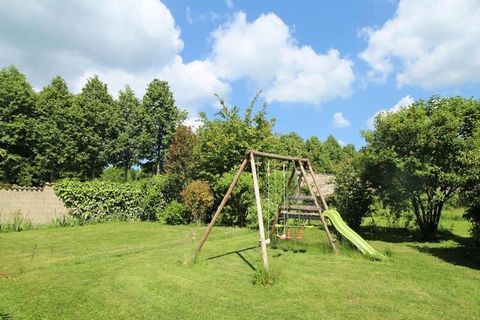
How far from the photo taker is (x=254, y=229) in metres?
17.4

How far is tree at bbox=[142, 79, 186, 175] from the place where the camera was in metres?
39.5

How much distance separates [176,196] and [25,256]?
11530 mm

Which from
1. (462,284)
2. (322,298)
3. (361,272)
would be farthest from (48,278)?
(462,284)

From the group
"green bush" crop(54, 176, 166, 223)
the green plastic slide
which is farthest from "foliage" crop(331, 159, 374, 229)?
"green bush" crop(54, 176, 166, 223)

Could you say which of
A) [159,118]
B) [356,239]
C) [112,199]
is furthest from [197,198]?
[159,118]

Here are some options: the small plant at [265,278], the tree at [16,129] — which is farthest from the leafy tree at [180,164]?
the tree at [16,129]

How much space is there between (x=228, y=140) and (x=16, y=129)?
22726mm

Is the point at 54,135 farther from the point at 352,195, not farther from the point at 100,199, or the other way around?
the point at 352,195

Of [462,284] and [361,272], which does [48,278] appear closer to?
[361,272]

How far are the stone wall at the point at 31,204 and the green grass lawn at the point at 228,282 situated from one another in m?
4.94

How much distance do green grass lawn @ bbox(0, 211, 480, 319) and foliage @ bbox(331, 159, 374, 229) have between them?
3942 millimetres

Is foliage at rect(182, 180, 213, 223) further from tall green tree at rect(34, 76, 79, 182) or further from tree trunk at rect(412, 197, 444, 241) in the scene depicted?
tall green tree at rect(34, 76, 79, 182)

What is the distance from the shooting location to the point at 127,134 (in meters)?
39.5

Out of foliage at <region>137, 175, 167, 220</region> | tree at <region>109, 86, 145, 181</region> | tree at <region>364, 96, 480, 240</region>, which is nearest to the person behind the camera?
tree at <region>364, 96, 480, 240</region>
